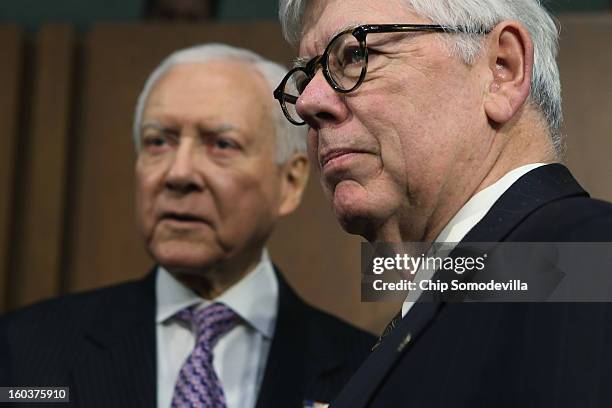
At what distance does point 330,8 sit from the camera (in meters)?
1.06

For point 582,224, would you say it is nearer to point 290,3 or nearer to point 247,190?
point 290,3

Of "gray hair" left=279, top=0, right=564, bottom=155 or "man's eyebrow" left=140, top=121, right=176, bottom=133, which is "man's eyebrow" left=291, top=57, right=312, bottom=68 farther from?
"man's eyebrow" left=140, top=121, right=176, bottom=133

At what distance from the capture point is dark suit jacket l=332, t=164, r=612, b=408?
73 cm

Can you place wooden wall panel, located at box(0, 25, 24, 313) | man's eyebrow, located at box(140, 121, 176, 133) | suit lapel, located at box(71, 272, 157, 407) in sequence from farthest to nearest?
wooden wall panel, located at box(0, 25, 24, 313), man's eyebrow, located at box(140, 121, 176, 133), suit lapel, located at box(71, 272, 157, 407)

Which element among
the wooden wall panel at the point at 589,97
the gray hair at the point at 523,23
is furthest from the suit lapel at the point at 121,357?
the wooden wall panel at the point at 589,97

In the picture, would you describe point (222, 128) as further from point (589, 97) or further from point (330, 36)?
point (589, 97)

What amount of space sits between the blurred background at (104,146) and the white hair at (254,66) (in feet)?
0.78

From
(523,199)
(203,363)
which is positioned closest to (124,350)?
(203,363)

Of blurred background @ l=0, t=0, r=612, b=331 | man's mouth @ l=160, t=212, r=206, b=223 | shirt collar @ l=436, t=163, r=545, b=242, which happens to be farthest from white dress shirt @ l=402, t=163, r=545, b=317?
blurred background @ l=0, t=0, r=612, b=331

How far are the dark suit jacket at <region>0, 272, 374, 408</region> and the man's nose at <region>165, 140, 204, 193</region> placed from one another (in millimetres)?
181

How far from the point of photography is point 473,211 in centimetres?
95

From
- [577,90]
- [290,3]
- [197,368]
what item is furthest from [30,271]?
[577,90]

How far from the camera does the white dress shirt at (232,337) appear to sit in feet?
4.79

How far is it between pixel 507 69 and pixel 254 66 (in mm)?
808
